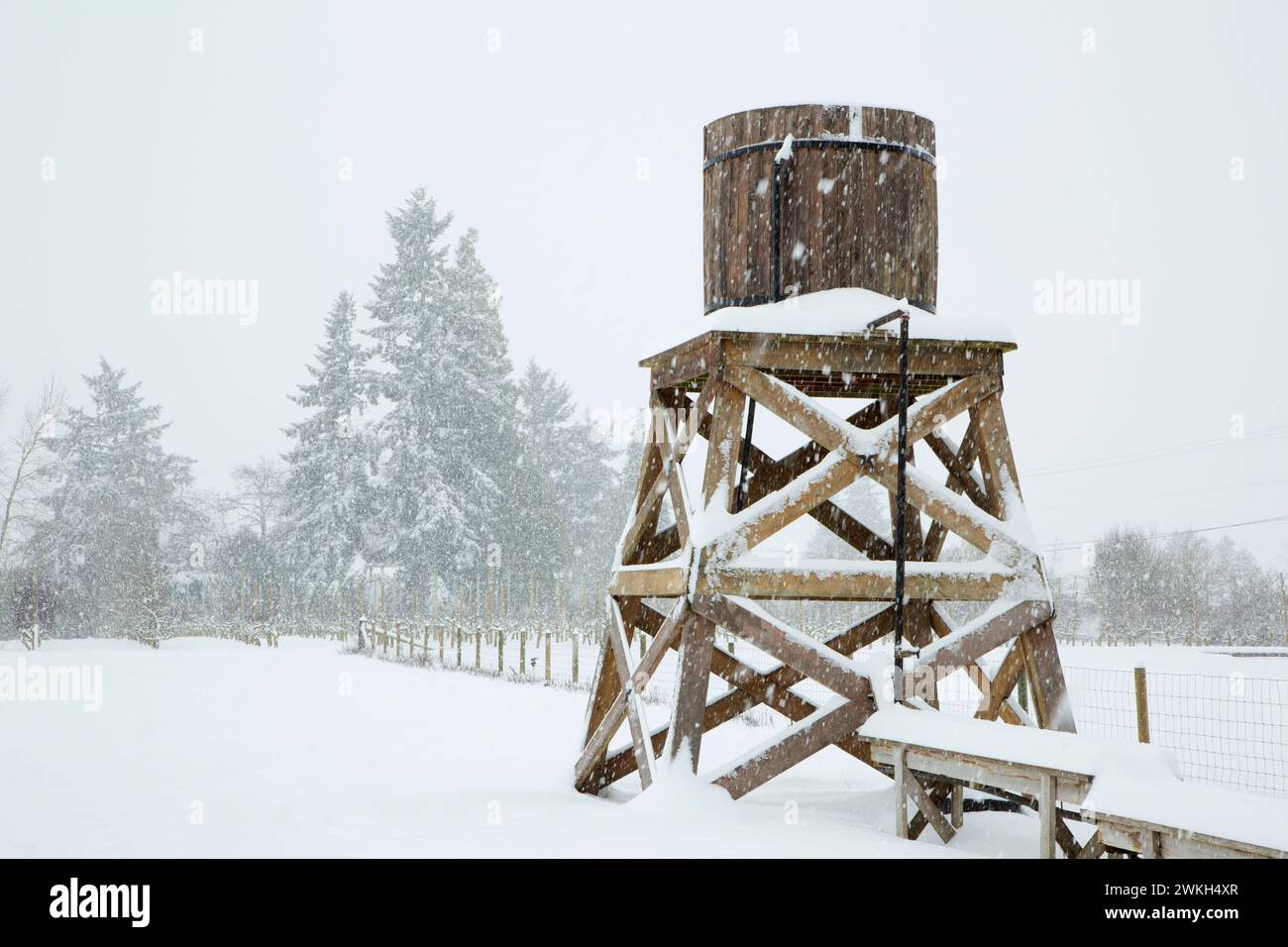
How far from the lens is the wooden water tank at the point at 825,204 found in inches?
333

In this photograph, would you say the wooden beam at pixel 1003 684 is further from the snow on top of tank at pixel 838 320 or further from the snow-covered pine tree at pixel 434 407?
the snow-covered pine tree at pixel 434 407

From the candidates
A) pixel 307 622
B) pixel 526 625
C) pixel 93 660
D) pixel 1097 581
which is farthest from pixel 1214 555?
pixel 93 660

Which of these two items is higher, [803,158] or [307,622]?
[803,158]

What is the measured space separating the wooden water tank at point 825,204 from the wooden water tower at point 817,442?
0.01 metres

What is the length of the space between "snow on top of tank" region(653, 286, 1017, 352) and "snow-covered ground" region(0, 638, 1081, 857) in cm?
311

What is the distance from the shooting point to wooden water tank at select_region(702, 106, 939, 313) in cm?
846

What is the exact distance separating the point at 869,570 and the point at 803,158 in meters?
3.01

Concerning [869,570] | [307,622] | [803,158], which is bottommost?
[307,622]

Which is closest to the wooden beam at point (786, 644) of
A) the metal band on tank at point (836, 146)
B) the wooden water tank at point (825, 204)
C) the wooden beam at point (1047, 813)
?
the wooden beam at point (1047, 813)

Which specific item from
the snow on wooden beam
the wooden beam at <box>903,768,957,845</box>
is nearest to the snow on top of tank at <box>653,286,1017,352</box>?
the snow on wooden beam

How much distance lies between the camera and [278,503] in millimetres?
70000

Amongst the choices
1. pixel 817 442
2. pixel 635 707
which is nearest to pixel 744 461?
pixel 817 442

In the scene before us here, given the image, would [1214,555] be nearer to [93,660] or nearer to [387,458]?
[387,458]

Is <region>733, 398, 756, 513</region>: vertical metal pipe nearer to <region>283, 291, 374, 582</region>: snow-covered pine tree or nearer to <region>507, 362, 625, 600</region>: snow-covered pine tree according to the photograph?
<region>283, 291, 374, 582</region>: snow-covered pine tree
